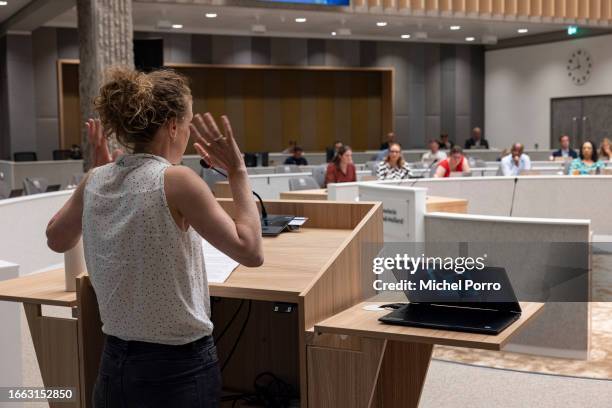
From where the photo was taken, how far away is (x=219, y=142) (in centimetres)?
219

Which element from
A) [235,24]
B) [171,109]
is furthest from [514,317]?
[235,24]

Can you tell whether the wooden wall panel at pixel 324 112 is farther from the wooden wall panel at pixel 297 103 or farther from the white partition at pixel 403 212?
the white partition at pixel 403 212

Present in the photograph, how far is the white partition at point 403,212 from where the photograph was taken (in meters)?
6.09

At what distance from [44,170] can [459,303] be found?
13.9 metres

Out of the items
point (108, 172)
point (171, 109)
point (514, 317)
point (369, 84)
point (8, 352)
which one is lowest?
point (8, 352)

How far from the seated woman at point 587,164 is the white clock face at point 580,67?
9.14m

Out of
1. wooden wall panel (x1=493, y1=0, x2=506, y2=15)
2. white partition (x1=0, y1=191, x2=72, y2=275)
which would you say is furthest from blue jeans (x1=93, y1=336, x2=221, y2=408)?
wooden wall panel (x1=493, y1=0, x2=506, y2=15)

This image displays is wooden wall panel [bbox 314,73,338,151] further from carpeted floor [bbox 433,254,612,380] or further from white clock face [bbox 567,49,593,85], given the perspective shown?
carpeted floor [bbox 433,254,612,380]

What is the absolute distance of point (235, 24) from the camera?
18.1 m

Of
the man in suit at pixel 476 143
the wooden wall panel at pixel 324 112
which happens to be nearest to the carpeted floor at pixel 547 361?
the man in suit at pixel 476 143

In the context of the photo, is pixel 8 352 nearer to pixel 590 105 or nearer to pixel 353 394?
pixel 353 394

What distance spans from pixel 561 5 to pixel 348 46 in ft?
19.1

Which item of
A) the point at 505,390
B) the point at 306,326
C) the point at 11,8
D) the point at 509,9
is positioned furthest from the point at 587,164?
the point at 11,8

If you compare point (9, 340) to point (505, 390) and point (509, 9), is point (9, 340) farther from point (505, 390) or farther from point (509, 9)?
point (509, 9)
